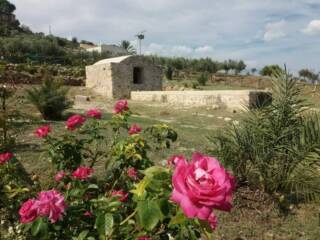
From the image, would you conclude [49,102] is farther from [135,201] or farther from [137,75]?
[137,75]

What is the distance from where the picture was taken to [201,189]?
2.89 ft

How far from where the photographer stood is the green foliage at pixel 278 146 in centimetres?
418

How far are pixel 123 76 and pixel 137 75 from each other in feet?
5.26

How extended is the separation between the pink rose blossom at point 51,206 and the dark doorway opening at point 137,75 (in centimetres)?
1895

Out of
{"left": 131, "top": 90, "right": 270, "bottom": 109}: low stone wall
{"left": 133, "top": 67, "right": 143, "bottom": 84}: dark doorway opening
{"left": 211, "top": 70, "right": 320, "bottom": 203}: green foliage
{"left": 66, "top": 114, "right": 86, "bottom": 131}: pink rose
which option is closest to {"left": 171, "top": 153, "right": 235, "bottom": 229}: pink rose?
{"left": 66, "top": 114, "right": 86, "bottom": 131}: pink rose

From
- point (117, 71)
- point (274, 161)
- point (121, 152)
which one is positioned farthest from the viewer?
point (117, 71)

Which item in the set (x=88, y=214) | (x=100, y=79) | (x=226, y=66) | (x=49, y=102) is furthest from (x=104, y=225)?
(x=226, y=66)

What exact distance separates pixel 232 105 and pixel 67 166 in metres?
10.8

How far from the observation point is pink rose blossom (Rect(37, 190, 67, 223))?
4.72 feet

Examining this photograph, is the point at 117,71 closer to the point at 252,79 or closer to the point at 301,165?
the point at 301,165

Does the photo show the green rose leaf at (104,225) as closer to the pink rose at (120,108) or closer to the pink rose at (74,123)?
the pink rose at (74,123)

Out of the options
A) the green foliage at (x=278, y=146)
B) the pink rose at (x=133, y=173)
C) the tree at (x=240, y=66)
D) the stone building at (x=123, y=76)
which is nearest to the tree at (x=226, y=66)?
the tree at (x=240, y=66)

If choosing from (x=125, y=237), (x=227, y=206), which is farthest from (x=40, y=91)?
(x=227, y=206)

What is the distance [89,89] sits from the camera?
67.2 feet
